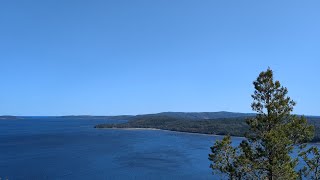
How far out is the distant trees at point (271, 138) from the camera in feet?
61.8

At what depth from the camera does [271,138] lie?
18453mm

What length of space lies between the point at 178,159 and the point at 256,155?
77.6 metres

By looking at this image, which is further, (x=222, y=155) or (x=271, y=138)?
(x=222, y=155)

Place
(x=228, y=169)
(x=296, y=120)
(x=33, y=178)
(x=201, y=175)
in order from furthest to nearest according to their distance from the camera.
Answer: (x=201, y=175) < (x=33, y=178) < (x=228, y=169) < (x=296, y=120)

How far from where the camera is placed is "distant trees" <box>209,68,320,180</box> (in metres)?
18.8

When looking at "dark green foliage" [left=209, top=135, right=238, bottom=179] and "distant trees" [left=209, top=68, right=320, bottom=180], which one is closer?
"distant trees" [left=209, top=68, right=320, bottom=180]

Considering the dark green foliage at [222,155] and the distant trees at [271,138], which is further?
the dark green foliage at [222,155]

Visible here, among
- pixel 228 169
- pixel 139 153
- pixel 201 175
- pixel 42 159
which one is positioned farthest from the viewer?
pixel 139 153

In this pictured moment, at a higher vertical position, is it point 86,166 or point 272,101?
point 272,101

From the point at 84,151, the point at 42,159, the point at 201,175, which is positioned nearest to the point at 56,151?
the point at 84,151

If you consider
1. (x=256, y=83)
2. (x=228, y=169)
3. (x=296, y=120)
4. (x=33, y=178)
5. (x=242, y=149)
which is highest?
(x=256, y=83)

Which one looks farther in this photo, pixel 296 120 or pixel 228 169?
pixel 228 169

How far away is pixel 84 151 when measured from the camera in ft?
378

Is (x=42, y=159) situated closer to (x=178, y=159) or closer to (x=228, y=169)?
(x=178, y=159)
